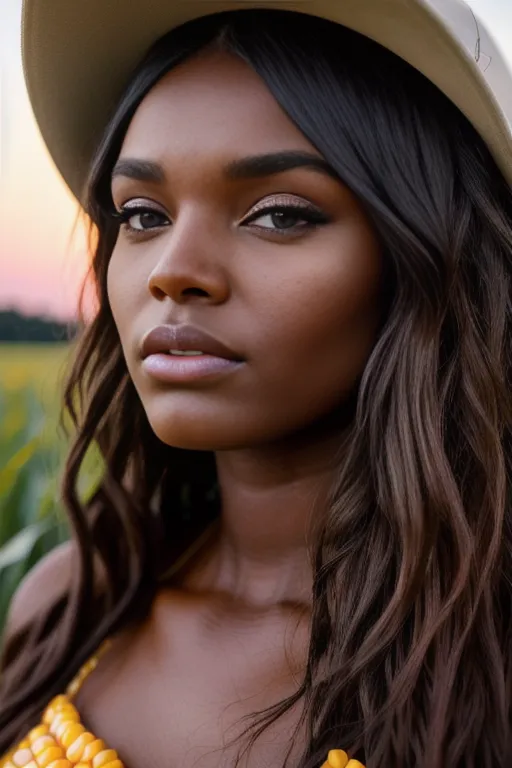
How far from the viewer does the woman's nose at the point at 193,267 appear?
927 millimetres

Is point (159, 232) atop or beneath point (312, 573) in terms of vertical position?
atop

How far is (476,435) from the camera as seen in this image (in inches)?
37.5

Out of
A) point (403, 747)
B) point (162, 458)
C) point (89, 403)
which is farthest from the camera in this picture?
point (162, 458)

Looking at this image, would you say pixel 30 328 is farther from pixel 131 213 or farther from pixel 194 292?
pixel 194 292

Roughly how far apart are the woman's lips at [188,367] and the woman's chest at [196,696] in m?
0.29

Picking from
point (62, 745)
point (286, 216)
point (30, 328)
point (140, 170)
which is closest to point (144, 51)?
point (140, 170)

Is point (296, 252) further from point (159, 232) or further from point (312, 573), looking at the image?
point (312, 573)

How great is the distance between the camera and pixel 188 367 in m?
0.95

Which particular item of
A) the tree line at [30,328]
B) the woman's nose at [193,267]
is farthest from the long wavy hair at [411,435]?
the tree line at [30,328]

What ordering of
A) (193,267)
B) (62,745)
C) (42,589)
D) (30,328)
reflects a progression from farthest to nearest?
1. (30,328)
2. (42,589)
3. (62,745)
4. (193,267)

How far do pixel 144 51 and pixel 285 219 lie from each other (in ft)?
1.00

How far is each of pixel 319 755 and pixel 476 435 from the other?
13.1 inches

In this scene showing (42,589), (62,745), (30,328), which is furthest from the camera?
(30,328)

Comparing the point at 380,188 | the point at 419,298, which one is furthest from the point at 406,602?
the point at 380,188
